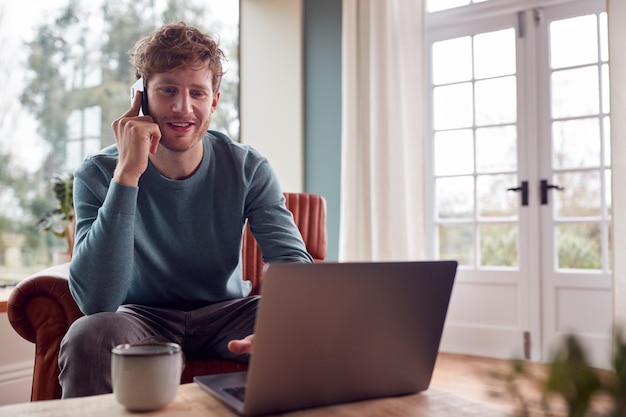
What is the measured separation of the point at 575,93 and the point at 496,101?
41cm

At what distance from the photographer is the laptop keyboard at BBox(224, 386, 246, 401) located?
810 millimetres

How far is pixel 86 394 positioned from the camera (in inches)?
44.1

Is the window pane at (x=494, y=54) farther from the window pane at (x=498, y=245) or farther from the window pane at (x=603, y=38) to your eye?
the window pane at (x=498, y=245)

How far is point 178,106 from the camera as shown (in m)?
1.49

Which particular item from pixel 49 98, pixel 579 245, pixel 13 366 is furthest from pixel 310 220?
pixel 49 98

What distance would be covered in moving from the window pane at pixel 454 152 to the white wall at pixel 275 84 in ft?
2.80

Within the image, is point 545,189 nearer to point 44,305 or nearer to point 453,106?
point 453,106

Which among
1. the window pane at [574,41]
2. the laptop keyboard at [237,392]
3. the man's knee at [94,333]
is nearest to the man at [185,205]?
the man's knee at [94,333]

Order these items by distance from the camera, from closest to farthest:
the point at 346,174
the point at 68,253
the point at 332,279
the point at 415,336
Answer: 1. the point at 332,279
2. the point at 415,336
3. the point at 68,253
4. the point at 346,174

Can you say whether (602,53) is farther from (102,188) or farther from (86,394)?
(86,394)

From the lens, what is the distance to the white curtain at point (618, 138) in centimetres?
281

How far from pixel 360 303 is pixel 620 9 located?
2705mm

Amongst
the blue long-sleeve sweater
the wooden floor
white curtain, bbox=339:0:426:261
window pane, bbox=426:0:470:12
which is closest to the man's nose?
the blue long-sleeve sweater

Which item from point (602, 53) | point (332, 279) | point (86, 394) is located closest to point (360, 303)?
point (332, 279)
